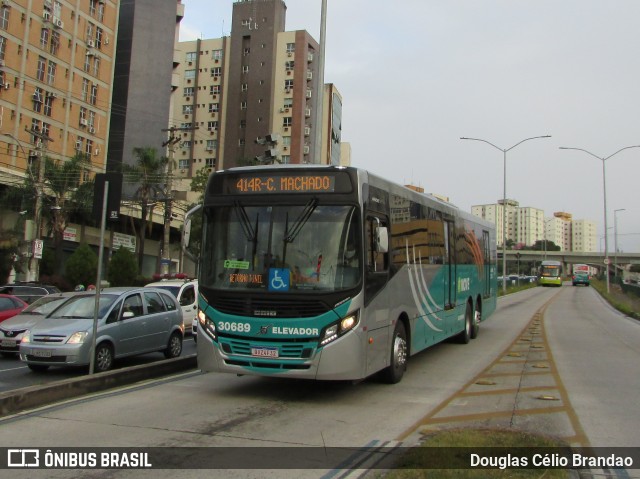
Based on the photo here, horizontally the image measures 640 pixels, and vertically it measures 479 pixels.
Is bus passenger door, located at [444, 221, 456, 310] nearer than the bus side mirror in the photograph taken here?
No

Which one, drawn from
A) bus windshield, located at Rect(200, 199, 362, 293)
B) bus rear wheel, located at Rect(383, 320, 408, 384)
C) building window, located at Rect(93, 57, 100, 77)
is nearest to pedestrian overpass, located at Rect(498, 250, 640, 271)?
building window, located at Rect(93, 57, 100, 77)

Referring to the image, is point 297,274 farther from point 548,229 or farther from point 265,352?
point 548,229

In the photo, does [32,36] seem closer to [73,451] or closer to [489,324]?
[489,324]

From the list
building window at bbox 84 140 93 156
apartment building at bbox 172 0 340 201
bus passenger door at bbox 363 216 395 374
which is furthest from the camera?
apartment building at bbox 172 0 340 201

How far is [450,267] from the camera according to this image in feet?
43.3

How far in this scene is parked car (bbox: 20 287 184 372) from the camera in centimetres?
1039

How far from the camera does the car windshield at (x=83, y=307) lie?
441 inches

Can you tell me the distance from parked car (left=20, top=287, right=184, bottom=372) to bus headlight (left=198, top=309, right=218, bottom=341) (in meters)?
3.17

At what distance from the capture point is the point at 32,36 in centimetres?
5012

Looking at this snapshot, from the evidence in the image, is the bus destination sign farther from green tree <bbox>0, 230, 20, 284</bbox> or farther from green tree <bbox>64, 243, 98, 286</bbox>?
green tree <bbox>64, 243, 98, 286</bbox>

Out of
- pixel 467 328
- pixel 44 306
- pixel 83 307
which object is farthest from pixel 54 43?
pixel 467 328

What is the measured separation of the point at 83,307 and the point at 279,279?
18.2 ft

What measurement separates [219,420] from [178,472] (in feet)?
6.26

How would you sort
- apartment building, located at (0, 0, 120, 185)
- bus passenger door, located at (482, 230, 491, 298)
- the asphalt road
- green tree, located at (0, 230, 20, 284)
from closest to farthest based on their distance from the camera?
the asphalt road, bus passenger door, located at (482, 230, 491, 298), green tree, located at (0, 230, 20, 284), apartment building, located at (0, 0, 120, 185)
